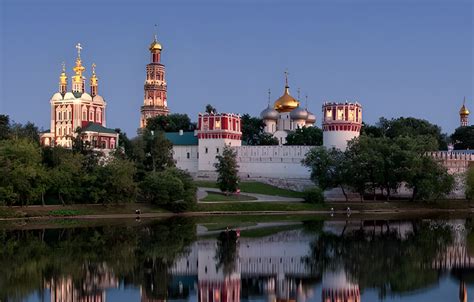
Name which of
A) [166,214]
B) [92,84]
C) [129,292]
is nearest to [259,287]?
[129,292]

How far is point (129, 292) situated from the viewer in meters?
25.0

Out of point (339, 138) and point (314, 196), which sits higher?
point (339, 138)

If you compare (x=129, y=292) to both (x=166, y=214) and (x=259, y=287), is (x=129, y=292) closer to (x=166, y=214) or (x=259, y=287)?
(x=259, y=287)

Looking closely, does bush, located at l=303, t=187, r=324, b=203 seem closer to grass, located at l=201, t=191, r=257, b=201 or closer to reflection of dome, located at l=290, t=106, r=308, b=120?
grass, located at l=201, t=191, r=257, b=201

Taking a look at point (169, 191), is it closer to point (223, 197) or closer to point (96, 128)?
point (223, 197)

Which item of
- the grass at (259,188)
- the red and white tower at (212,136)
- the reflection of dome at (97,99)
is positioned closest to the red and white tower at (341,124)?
the grass at (259,188)

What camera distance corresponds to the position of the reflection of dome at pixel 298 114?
9338cm

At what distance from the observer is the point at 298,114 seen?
306 feet

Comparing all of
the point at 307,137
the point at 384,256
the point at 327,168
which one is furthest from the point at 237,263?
the point at 307,137

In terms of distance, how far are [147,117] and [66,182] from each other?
50314mm

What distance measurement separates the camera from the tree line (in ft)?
173

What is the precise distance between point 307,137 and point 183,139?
14.0 metres

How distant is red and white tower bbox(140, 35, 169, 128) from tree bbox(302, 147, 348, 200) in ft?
137

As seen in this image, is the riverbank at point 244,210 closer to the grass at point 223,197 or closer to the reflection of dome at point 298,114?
the grass at point 223,197
